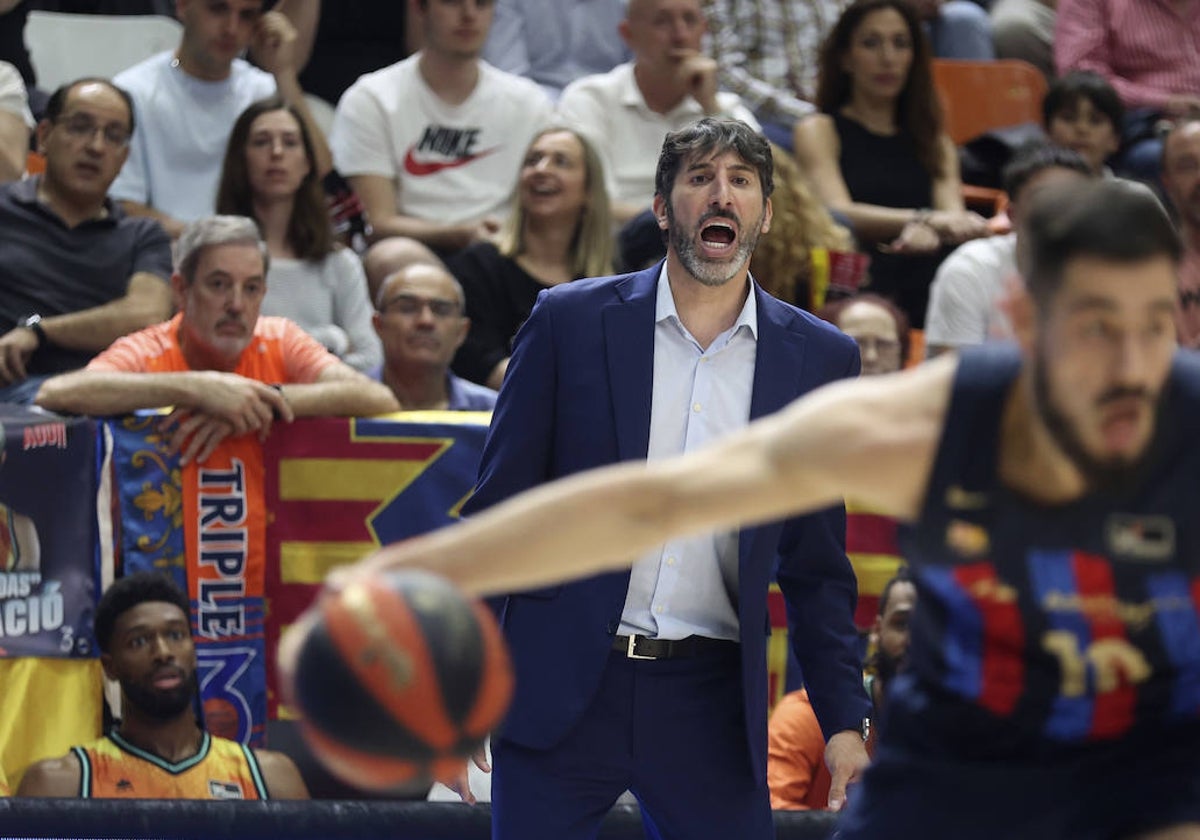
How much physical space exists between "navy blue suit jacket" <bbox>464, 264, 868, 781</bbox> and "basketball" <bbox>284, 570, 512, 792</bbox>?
1.26 meters

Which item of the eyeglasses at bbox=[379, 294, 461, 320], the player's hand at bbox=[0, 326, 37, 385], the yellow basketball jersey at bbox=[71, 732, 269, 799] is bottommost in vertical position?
the yellow basketball jersey at bbox=[71, 732, 269, 799]

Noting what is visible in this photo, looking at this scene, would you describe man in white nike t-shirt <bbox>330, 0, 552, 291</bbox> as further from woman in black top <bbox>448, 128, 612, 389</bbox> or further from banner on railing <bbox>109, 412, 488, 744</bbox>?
banner on railing <bbox>109, 412, 488, 744</bbox>

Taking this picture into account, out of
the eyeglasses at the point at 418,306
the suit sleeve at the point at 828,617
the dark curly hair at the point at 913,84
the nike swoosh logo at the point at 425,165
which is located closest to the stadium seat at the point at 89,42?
the nike swoosh logo at the point at 425,165

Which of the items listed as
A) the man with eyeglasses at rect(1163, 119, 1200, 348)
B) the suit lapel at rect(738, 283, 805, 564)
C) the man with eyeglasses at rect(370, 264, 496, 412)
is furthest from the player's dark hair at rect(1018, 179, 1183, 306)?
the man with eyeglasses at rect(1163, 119, 1200, 348)

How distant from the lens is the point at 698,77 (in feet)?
24.4

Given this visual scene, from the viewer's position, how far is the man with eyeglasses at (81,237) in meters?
6.21

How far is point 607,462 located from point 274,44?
4289mm

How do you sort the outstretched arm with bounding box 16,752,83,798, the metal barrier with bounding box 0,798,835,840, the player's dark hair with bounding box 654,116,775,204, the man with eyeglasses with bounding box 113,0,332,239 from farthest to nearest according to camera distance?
1. the man with eyeglasses with bounding box 113,0,332,239
2. the outstretched arm with bounding box 16,752,83,798
3. the metal barrier with bounding box 0,798,835,840
4. the player's dark hair with bounding box 654,116,775,204

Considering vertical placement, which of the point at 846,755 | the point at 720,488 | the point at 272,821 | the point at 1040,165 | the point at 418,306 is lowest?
the point at 272,821

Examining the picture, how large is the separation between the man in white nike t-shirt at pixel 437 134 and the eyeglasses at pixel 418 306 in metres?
1.06

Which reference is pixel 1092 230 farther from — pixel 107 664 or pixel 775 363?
pixel 107 664

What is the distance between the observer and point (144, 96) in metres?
7.11

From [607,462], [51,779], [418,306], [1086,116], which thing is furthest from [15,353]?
[1086,116]

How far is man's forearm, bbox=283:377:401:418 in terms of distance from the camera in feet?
18.0
